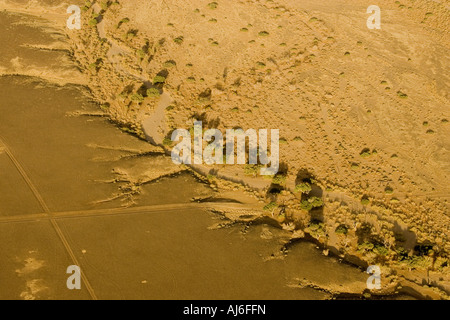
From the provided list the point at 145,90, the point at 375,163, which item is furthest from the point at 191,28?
the point at 375,163

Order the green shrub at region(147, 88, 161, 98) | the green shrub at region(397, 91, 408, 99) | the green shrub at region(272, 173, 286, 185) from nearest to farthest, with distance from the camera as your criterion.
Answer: the green shrub at region(272, 173, 286, 185) → the green shrub at region(147, 88, 161, 98) → the green shrub at region(397, 91, 408, 99)

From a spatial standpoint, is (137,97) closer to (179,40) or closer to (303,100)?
(179,40)

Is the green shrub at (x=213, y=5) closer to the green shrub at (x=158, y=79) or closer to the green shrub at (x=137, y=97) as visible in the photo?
the green shrub at (x=158, y=79)

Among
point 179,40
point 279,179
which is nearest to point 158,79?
point 179,40

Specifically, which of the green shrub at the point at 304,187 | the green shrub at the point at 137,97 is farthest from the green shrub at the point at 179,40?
the green shrub at the point at 304,187

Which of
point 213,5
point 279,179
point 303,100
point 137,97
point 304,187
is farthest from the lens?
point 213,5

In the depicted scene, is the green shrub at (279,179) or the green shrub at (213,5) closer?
the green shrub at (279,179)

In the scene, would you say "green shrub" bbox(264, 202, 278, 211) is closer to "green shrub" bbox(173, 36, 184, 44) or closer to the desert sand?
the desert sand

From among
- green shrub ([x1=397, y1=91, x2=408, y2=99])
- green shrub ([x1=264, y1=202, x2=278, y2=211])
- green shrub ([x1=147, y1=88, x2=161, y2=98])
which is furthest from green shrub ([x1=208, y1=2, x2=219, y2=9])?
green shrub ([x1=264, y1=202, x2=278, y2=211])

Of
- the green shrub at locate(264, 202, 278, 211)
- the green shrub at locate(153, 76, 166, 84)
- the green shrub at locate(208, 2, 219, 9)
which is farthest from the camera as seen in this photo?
the green shrub at locate(208, 2, 219, 9)

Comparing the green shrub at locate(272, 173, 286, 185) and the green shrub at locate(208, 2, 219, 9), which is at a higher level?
the green shrub at locate(208, 2, 219, 9)

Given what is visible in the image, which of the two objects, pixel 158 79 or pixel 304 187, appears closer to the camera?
pixel 304 187

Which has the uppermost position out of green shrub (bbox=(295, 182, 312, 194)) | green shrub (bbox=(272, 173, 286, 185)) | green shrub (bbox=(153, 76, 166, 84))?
green shrub (bbox=(153, 76, 166, 84))
